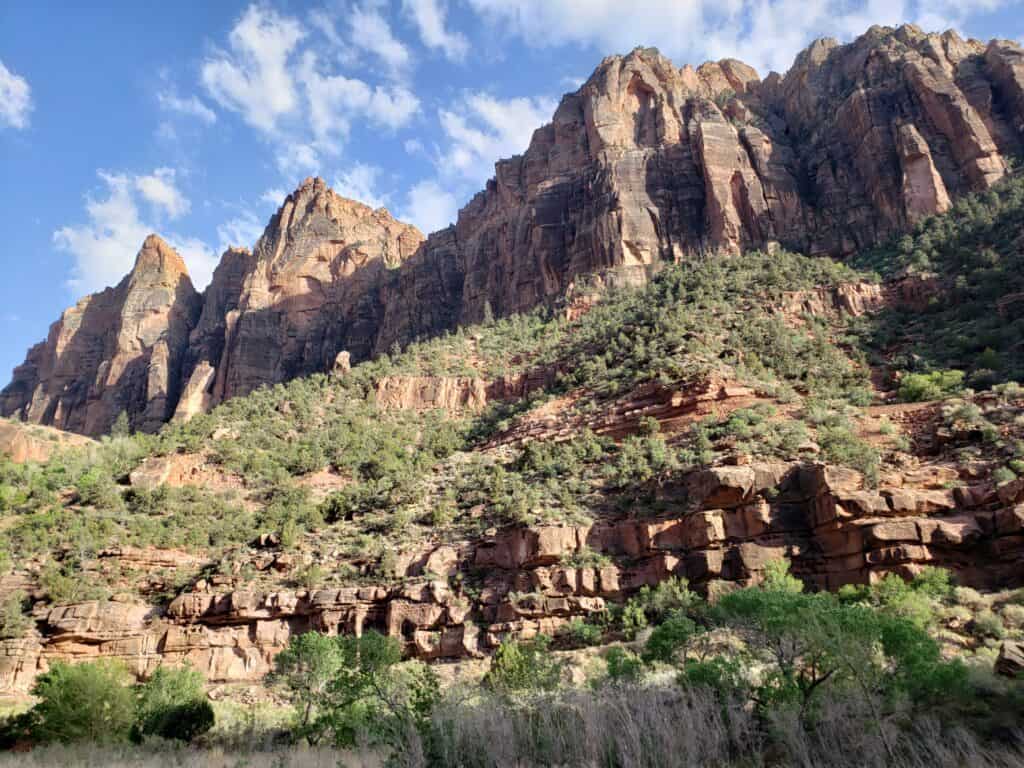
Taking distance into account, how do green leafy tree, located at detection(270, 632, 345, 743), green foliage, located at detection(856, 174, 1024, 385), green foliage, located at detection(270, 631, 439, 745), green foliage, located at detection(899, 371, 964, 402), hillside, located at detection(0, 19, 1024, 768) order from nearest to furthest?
green foliage, located at detection(270, 631, 439, 745) < hillside, located at detection(0, 19, 1024, 768) < green leafy tree, located at detection(270, 632, 345, 743) < green foliage, located at detection(899, 371, 964, 402) < green foliage, located at detection(856, 174, 1024, 385)

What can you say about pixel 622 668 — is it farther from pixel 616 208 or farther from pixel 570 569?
pixel 616 208

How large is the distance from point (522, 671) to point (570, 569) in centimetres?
668

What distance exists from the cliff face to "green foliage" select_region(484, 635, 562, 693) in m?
39.8

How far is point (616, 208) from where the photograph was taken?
5719cm

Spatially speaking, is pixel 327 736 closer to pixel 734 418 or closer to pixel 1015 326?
pixel 734 418

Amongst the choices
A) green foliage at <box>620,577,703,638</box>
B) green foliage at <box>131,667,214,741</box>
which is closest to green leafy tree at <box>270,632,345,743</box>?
green foliage at <box>131,667,214,741</box>

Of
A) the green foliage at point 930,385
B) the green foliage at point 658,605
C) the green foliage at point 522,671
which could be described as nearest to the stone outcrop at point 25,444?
the green foliage at point 522,671

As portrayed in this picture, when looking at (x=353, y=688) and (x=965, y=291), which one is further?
(x=965, y=291)

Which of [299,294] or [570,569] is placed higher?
[299,294]

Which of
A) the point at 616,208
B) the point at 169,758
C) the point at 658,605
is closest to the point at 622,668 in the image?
the point at 658,605

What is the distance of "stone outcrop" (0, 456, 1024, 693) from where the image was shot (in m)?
19.9

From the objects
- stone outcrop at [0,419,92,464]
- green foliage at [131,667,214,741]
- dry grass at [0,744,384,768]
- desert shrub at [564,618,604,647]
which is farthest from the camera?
stone outcrop at [0,419,92,464]

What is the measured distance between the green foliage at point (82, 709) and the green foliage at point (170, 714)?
0.39 metres

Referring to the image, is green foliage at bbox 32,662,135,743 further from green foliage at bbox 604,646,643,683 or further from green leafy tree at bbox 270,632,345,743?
green foliage at bbox 604,646,643,683
